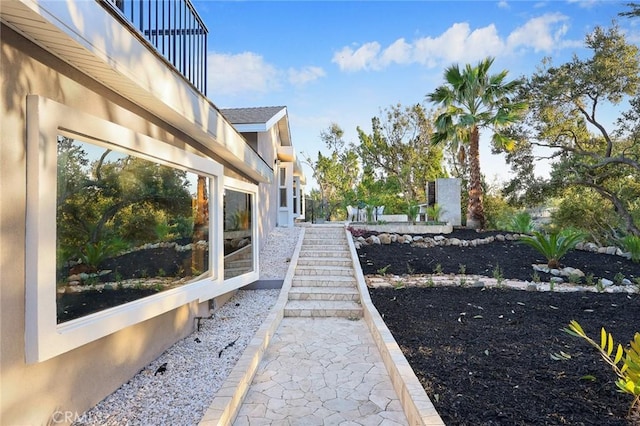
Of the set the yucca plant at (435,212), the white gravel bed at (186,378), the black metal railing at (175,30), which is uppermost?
the black metal railing at (175,30)

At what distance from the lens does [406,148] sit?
84.5 ft

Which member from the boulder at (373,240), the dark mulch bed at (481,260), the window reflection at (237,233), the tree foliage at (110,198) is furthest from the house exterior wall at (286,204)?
the tree foliage at (110,198)

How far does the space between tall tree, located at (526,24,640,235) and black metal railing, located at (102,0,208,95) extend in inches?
643

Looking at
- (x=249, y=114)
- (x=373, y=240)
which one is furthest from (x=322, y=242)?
(x=249, y=114)

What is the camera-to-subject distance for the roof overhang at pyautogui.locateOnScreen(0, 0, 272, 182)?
2.06 m

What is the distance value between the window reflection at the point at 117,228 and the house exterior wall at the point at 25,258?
287 mm

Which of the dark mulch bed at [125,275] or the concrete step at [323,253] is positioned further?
the concrete step at [323,253]

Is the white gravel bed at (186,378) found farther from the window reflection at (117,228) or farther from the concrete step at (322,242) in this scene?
the concrete step at (322,242)

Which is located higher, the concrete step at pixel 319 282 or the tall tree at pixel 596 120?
the tall tree at pixel 596 120

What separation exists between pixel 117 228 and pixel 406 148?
24.5m

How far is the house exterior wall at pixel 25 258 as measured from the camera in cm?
220

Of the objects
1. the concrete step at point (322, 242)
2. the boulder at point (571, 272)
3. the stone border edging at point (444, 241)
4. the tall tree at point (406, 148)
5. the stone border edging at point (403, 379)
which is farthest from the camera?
the tall tree at point (406, 148)

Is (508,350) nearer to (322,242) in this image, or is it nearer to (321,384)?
(321,384)

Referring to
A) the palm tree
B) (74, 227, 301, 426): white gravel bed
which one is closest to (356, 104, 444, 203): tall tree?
the palm tree
